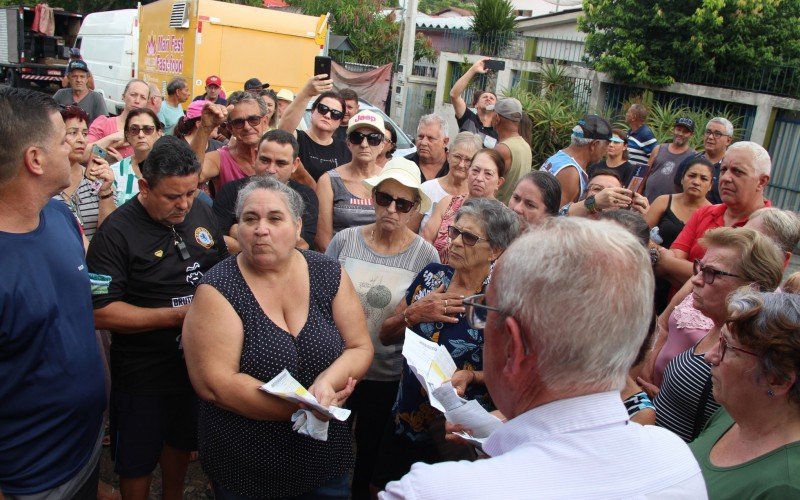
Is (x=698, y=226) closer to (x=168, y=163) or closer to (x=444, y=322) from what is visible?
(x=444, y=322)

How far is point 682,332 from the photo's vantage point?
317 cm

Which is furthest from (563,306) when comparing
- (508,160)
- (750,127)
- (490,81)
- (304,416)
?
(490,81)

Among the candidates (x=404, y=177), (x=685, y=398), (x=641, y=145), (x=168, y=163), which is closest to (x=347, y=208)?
(x=404, y=177)

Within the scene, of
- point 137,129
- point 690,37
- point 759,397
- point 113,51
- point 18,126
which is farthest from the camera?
point 113,51

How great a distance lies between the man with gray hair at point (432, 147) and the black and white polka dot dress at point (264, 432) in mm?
3205

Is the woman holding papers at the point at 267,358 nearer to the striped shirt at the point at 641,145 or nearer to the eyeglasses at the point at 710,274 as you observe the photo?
the eyeglasses at the point at 710,274

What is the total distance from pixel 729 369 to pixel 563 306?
1139 mm

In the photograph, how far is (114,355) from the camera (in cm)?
313

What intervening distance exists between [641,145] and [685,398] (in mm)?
6326

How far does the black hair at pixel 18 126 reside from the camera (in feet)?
7.52

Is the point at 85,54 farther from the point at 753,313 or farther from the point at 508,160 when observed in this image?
the point at 753,313

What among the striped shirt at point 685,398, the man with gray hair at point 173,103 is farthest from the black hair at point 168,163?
the man with gray hair at point 173,103

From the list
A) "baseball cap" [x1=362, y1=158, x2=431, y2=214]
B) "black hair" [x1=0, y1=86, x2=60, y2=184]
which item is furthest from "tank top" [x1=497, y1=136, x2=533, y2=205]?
"black hair" [x1=0, y1=86, x2=60, y2=184]

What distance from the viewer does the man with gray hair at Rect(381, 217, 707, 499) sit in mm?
1204
